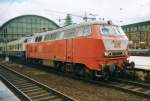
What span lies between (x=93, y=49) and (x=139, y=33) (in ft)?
264

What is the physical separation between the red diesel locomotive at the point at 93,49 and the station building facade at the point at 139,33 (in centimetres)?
6831

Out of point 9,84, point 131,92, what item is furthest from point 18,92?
point 131,92

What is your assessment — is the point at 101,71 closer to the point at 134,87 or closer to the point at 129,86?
the point at 129,86

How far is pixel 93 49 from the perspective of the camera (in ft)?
45.5

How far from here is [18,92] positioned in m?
12.9

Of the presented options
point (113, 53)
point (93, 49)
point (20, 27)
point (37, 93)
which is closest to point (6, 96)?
point (37, 93)

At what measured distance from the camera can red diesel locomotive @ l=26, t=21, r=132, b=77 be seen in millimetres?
13797

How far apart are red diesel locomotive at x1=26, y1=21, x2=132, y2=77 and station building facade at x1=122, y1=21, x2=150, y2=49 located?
68.3m

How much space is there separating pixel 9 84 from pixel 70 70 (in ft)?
13.0

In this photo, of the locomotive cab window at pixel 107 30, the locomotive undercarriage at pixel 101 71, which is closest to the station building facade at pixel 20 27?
the locomotive undercarriage at pixel 101 71

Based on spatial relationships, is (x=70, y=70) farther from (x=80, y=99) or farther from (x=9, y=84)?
(x=80, y=99)

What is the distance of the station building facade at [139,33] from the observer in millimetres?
85250

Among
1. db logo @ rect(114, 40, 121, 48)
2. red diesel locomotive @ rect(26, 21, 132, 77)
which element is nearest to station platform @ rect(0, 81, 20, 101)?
red diesel locomotive @ rect(26, 21, 132, 77)

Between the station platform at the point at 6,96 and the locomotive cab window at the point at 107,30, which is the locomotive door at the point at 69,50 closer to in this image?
the locomotive cab window at the point at 107,30
